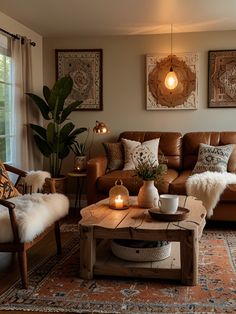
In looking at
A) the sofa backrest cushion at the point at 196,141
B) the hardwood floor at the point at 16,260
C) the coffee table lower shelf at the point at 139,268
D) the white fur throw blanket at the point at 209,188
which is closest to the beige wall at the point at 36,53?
the sofa backrest cushion at the point at 196,141

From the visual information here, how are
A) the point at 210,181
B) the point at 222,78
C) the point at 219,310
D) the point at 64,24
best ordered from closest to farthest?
the point at 219,310
the point at 210,181
the point at 64,24
the point at 222,78

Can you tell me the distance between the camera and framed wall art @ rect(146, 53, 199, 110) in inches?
198

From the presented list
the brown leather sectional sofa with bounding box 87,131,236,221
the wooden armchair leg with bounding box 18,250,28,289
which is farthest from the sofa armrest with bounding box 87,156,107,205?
the wooden armchair leg with bounding box 18,250,28,289

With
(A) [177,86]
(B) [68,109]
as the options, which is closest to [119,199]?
(B) [68,109]

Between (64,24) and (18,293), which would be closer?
(18,293)

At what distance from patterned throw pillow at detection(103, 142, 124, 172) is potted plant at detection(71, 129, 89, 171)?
13.7 inches

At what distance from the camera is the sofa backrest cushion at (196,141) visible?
4652mm

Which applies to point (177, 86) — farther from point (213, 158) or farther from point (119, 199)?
point (119, 199)

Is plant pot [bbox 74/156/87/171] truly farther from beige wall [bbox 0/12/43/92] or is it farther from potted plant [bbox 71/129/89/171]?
beige wall [bbox 0/12/43/92]

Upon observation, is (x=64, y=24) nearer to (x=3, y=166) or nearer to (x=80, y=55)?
(x=80, y=55)

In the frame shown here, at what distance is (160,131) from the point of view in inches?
204

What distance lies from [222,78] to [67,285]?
3.40 m

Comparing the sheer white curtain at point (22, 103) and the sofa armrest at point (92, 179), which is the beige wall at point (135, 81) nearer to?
the sheer white curtain at point (22, 103)

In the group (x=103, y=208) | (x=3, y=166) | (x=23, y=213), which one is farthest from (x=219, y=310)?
(x=3, y=166)
